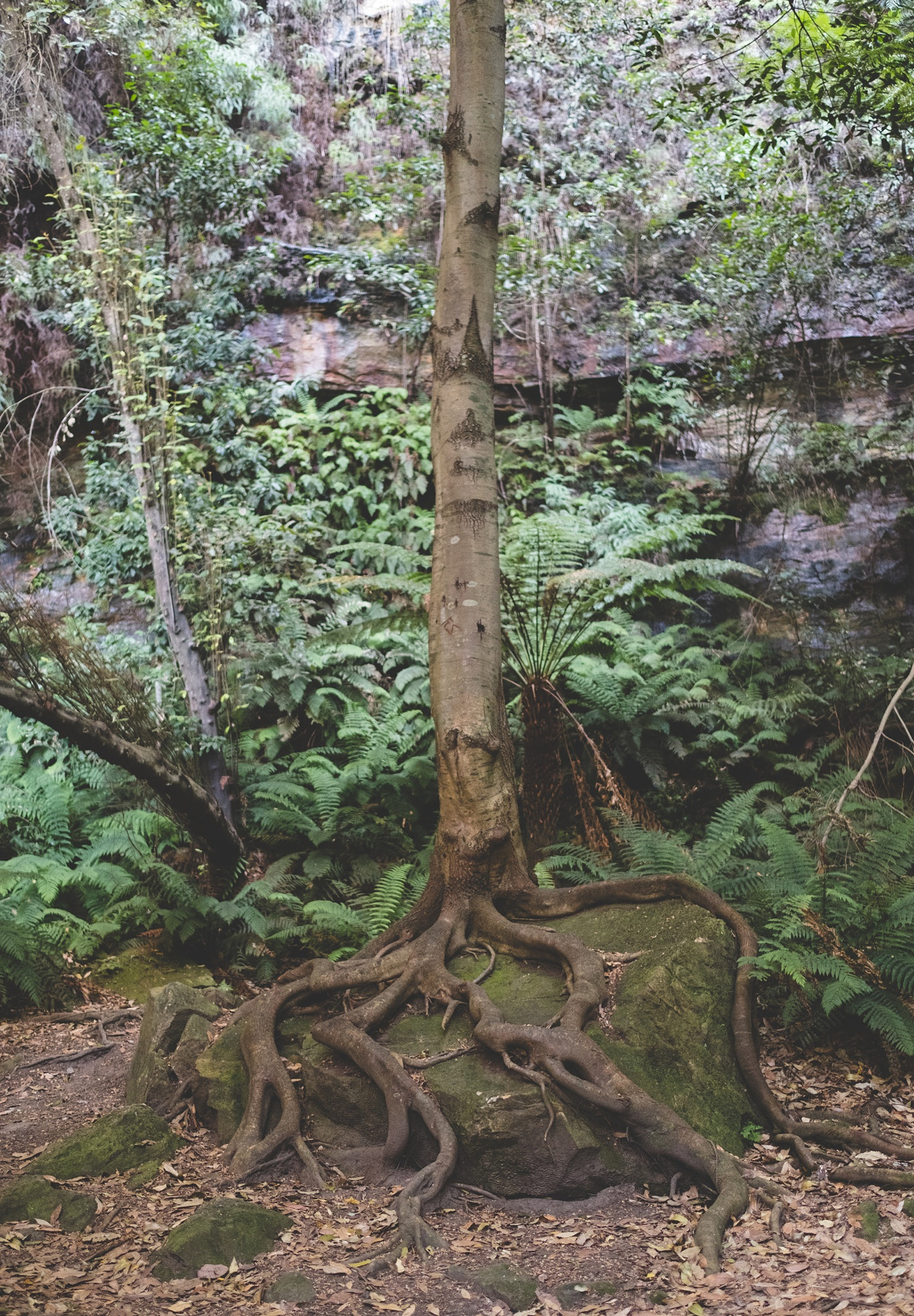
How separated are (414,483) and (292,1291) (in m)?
8.99

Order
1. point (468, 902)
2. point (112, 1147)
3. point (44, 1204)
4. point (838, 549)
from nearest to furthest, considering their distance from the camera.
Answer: point (44, 1204)
point (112, 1147)
point (468, 902)
point (838, 549)

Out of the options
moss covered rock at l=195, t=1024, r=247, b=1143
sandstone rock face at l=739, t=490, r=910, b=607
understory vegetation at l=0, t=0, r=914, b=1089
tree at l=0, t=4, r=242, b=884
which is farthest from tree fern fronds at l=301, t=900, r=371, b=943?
sandstone rock face at l=739, t=490, r=910, b=607

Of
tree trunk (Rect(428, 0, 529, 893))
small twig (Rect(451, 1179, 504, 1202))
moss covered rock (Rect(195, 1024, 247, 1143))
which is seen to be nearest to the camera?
small twig (Rect(451, 1179, 504, 1202))

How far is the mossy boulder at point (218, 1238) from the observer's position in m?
2.83

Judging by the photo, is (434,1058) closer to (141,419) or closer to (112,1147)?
(112,1147)

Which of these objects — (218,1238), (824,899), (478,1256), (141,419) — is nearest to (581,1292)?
(478,1256)

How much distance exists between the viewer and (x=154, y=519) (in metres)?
7.50

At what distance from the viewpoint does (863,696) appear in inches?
298

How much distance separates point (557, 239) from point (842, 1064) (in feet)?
34.0

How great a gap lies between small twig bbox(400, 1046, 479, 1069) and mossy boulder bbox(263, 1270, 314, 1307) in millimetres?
926

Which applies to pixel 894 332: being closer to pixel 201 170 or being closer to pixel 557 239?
pixel 557 239

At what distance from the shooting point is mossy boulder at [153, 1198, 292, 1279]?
283 centimetres

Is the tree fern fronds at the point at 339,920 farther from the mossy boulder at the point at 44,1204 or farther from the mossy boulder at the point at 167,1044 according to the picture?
the mossy boulder at the point at 44,1204

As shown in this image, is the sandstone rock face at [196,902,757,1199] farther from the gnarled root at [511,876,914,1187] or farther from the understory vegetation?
the understory vegetation
